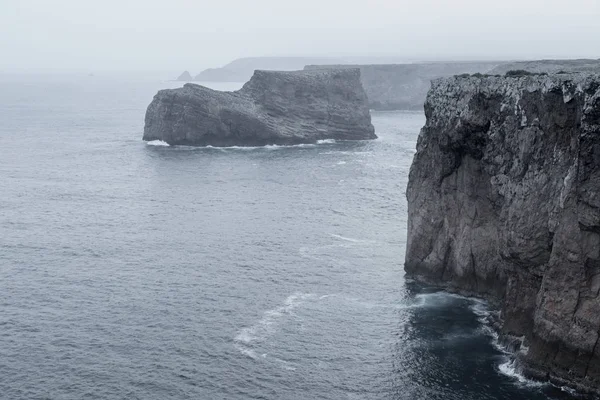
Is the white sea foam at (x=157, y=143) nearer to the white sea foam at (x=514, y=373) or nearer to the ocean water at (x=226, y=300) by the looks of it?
the ocean water at (x=226, y=300)

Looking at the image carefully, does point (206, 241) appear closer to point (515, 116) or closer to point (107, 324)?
point (107, 324)

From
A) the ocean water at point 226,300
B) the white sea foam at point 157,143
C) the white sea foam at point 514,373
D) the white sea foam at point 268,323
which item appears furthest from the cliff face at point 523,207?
the white sea foam at point 157,143

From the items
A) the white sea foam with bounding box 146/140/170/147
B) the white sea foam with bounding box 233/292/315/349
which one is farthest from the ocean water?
the white sea foam with bounding box 146/140/170/147

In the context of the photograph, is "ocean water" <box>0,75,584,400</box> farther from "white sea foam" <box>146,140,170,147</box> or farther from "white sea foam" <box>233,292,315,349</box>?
"white sea foam" <box>146,140,170,147</box>

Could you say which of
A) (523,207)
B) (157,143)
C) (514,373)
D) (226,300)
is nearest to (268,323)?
A: (226,300)

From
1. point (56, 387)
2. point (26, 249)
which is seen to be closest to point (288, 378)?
point (56, 387)

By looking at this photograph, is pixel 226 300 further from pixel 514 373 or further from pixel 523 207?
pixel 523 207
